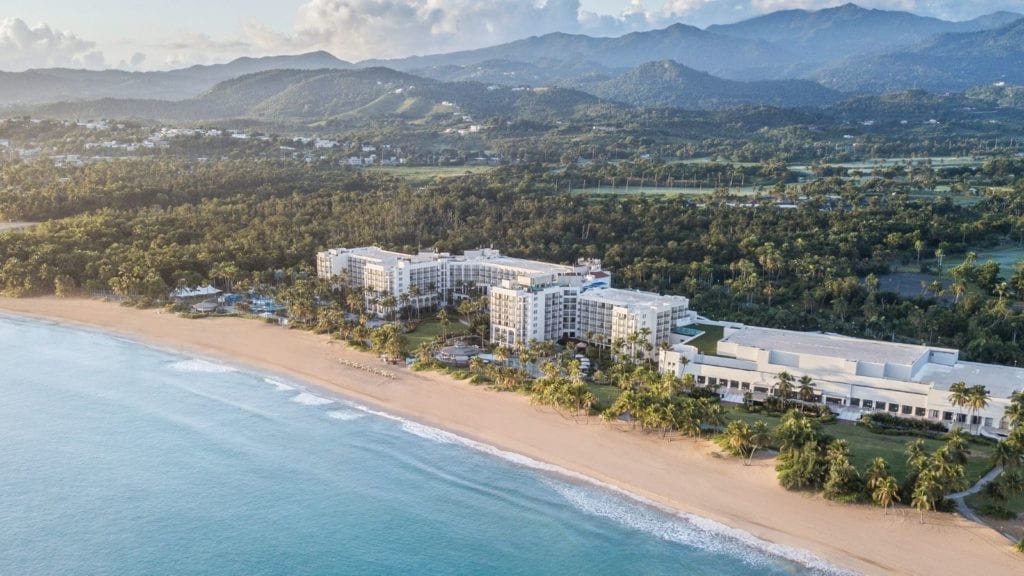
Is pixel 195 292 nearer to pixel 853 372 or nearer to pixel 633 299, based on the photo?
pixel 633 299

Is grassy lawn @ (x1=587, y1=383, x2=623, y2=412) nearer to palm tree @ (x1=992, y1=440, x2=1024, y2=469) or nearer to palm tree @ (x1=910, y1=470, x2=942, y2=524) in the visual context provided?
palm tree @ (x1=910, y1=470, x2=942, y2=524)

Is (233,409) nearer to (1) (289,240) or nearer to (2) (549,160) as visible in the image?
(1) (289,240)

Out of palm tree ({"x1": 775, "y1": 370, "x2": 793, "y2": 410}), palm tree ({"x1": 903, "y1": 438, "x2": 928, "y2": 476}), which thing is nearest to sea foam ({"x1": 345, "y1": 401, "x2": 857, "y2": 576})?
palm tree ({"x1": 903, "y1": 438, "x2": 928, "y2": 476})

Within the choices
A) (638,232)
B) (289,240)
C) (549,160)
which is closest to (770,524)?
(638,232)

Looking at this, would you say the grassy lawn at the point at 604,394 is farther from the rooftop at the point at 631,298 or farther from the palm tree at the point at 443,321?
the palm tree at the point at 443,321

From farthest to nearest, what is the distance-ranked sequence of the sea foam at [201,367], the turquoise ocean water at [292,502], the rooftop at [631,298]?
the rooftop at [631,298] < the sea foam at [201,367] < the turquoise ocean water at [292,502]

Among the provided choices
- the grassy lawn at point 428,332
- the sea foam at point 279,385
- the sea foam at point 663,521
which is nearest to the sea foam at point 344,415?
the sea foam at point 279,385
